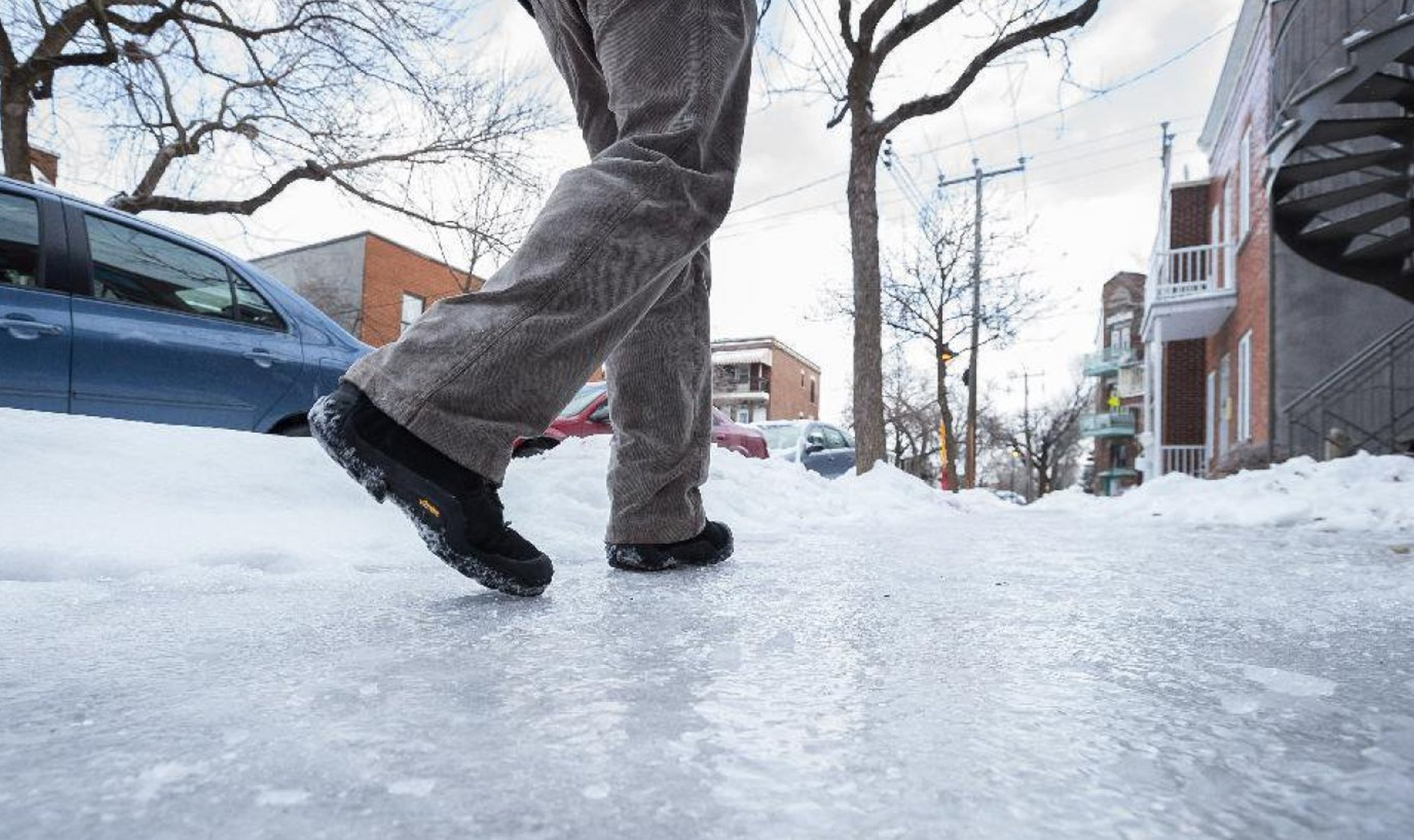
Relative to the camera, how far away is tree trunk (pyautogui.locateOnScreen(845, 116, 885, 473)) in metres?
9.16

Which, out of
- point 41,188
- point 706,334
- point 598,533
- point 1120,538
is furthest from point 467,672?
point 41,188

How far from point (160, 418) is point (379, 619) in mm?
3183

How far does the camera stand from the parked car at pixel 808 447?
13.4 metres

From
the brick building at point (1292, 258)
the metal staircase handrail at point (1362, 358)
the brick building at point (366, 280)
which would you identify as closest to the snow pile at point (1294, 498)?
the brick building at point (1292, 258)

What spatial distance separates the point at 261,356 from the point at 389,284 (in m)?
22.3

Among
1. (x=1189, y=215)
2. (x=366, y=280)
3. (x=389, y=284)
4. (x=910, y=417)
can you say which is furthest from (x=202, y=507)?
(x=910, y=417)

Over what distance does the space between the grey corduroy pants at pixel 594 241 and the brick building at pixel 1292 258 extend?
7069 mm

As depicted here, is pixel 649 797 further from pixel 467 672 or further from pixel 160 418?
pixel 160 418

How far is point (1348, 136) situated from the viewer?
23.0 feet

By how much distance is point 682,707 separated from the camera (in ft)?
2.32

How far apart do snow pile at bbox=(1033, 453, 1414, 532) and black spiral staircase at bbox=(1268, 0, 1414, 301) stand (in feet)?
9.85

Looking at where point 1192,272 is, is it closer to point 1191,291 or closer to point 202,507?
point 1191,291

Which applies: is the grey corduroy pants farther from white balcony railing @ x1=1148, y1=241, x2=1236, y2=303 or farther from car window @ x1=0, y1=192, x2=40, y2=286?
white balcony railing @ x1=1148, y1=241, x2=1236, y2=303

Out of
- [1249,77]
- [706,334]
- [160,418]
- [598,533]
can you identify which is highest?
[1249,77]
